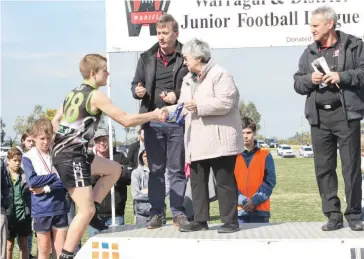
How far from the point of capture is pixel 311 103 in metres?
5.78

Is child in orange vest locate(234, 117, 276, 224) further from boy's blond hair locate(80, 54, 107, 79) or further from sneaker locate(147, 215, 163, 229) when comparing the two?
boy's blond hair locate(80, 54, 107, 79)

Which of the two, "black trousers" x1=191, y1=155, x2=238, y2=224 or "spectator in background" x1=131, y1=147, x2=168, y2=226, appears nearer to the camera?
"black trousers" x1=191, y1=155, x2=238, y2=224

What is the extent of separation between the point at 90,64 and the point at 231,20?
92.4 inches

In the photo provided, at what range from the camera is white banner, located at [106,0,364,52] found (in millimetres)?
7465

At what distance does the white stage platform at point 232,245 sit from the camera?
16.7 ft

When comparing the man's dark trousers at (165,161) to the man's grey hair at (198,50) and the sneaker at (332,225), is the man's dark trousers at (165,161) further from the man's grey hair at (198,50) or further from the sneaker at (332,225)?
the sneaker at (332,225)

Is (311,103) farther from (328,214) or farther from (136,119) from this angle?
(136,119)

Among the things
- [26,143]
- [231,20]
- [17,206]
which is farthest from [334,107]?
[26,143]

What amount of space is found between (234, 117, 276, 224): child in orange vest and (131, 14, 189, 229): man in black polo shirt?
0.99 metres

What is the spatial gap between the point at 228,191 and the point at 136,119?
1003 mm

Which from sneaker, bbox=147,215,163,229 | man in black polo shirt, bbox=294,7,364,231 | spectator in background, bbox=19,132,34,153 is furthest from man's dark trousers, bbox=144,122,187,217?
spectator in background, bbox=19,132,34,153

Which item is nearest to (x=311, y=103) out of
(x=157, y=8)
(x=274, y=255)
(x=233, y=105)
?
(x=233, y=105)

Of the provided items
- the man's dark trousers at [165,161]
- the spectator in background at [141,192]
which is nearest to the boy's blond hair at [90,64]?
the man's dark trousers at [165,161]

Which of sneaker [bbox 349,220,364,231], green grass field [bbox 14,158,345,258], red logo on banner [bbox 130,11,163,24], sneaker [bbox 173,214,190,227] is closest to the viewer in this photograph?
sneaker [bbox 349,220,364,231]
